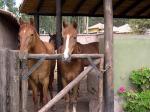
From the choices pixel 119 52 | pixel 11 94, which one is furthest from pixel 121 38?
pixel 11 94

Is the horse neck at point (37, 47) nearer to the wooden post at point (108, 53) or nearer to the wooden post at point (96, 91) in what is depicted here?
the wooden post at point (96, 91)

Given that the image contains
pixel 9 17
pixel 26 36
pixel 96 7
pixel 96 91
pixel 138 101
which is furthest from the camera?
pixel 96 7

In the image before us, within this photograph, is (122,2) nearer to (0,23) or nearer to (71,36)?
(0,23)

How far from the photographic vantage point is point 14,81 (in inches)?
291

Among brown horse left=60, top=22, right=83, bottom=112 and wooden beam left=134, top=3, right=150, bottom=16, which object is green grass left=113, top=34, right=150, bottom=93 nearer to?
brown horse left=60, top=22, right=83, bottom=112

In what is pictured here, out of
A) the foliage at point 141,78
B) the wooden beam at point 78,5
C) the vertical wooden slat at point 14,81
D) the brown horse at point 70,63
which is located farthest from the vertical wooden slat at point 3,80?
the wooden beam at point 78,5

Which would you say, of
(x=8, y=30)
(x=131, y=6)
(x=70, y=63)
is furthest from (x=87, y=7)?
(x=70, y=63)

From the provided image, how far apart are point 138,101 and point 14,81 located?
2671 mm

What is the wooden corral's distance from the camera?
1073 centimetres

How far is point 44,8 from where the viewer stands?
14227 millimetres

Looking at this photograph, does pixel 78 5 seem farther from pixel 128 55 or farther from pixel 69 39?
pixel 69 39

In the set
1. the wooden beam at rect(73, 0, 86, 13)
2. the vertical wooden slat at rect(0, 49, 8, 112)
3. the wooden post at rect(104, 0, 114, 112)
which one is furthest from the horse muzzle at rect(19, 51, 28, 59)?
the wooden beam at rect(73, 0, 86, 13)

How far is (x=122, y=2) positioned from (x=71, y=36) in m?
6.14

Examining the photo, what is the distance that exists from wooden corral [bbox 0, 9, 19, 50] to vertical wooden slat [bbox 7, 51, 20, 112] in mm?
2547
